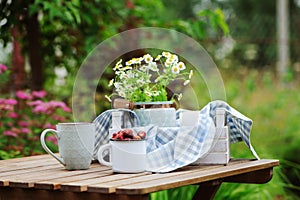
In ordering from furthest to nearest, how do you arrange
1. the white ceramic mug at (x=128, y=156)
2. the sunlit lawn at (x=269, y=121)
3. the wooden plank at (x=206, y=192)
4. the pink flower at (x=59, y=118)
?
the sunlit lawn at (x=269, y=121)
the pink flower at (x=59, y=118)
the wooden plank at (x=206, y=192)
the white ceramic mug at (x=128, y=156)

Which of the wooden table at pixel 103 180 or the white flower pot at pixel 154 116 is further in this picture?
the white flower pot at pixel 154 116

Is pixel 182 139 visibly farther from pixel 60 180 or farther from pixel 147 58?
pixel 60 180

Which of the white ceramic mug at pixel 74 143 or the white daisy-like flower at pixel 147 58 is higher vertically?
the white daisy-like flower at pixel 147 58

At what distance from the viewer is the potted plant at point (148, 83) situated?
88.0 inches

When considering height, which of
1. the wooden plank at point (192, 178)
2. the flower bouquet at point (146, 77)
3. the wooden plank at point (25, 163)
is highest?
the flower bouquet at point (146, 77)

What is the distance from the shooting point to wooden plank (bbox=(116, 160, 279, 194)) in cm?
170

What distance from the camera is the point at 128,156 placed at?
2.01m

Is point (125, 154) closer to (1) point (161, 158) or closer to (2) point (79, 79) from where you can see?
(1) point (161, 158)

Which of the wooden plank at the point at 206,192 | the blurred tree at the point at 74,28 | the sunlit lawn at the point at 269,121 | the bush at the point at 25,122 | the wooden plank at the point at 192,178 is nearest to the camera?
the wooden plank at the point at 192,178

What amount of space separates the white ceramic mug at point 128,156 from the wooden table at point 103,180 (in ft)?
0.14

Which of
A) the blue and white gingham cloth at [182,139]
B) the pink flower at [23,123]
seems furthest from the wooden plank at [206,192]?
the pink flower at [23,123]

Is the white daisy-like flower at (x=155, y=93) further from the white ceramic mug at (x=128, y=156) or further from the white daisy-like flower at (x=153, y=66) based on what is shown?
the white ceramic mug at (x=128, y=156)

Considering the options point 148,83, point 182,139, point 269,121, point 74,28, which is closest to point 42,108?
point 74,28

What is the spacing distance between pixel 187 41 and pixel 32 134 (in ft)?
5.14
